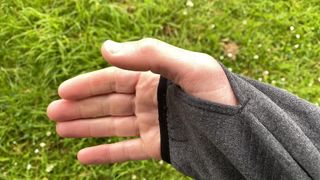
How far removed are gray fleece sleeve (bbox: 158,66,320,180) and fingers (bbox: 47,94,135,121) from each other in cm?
34

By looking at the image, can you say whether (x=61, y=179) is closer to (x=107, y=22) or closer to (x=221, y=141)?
(x=107, y=22)

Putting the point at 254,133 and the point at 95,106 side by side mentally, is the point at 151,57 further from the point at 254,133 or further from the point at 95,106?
the point at 95,106

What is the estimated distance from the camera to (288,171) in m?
1.56

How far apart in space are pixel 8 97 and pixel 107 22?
708 mm

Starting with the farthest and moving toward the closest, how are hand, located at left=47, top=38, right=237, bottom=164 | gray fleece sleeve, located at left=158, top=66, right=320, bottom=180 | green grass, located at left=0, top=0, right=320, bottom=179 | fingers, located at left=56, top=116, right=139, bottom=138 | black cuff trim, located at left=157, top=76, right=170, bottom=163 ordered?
green grass, located at left=0, top=0, right=320, bottom=179, fingers, located at left=56, top=116, right=139, bottom=138, hand, located at left=47, top=38, right=237, bottom=164, black cuff trim, located at left=157, top=76, right=170, bottom=163, gray fleece sleeve, located at left=158, top=66, right=320, bottom=180

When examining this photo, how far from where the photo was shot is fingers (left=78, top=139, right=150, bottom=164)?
2.13 meters

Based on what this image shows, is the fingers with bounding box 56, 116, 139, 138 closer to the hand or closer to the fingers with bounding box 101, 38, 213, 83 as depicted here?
the hand

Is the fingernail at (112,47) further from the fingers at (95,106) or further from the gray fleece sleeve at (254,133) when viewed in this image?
the fingers at (95,106)

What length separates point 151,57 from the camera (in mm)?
1605

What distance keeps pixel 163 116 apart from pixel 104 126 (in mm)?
341

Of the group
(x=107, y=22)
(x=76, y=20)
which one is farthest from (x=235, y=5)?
(x=76, y=20)

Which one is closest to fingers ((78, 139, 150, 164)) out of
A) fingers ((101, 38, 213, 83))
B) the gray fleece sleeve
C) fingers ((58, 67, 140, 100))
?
fingers ((58, 67, 140, 100))

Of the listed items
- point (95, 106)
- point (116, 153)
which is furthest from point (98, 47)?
point (116, 153)

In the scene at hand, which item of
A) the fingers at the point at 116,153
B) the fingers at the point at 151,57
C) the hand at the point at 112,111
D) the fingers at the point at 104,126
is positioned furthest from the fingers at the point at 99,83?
the fingers at the point at 151,57
